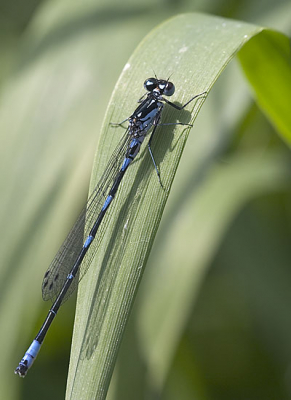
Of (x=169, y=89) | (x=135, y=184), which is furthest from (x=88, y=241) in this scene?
(x=169, y=89)

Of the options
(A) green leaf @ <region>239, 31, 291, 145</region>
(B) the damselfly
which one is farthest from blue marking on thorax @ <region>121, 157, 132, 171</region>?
(A) green leaf @ <region>239, 31, 291, 145</region>

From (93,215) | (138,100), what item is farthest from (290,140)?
(93,215)

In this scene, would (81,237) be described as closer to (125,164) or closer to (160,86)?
(125,164)

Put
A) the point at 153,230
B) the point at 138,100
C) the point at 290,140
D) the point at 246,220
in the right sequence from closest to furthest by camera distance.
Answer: the point at 153,230 < the point at 138,100 < the point at 290,140 < the point at 246,220

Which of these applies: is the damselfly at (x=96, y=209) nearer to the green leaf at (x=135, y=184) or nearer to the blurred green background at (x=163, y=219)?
the green leaf at (x=135, y=184)

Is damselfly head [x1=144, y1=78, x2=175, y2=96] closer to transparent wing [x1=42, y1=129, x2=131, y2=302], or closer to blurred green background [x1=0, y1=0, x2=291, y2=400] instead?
transparent wing [x1=42, y1=129, x2=131, y2=302]

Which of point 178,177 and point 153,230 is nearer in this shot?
point 153,230

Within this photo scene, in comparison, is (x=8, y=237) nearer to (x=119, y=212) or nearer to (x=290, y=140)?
(x=119, y=212)
